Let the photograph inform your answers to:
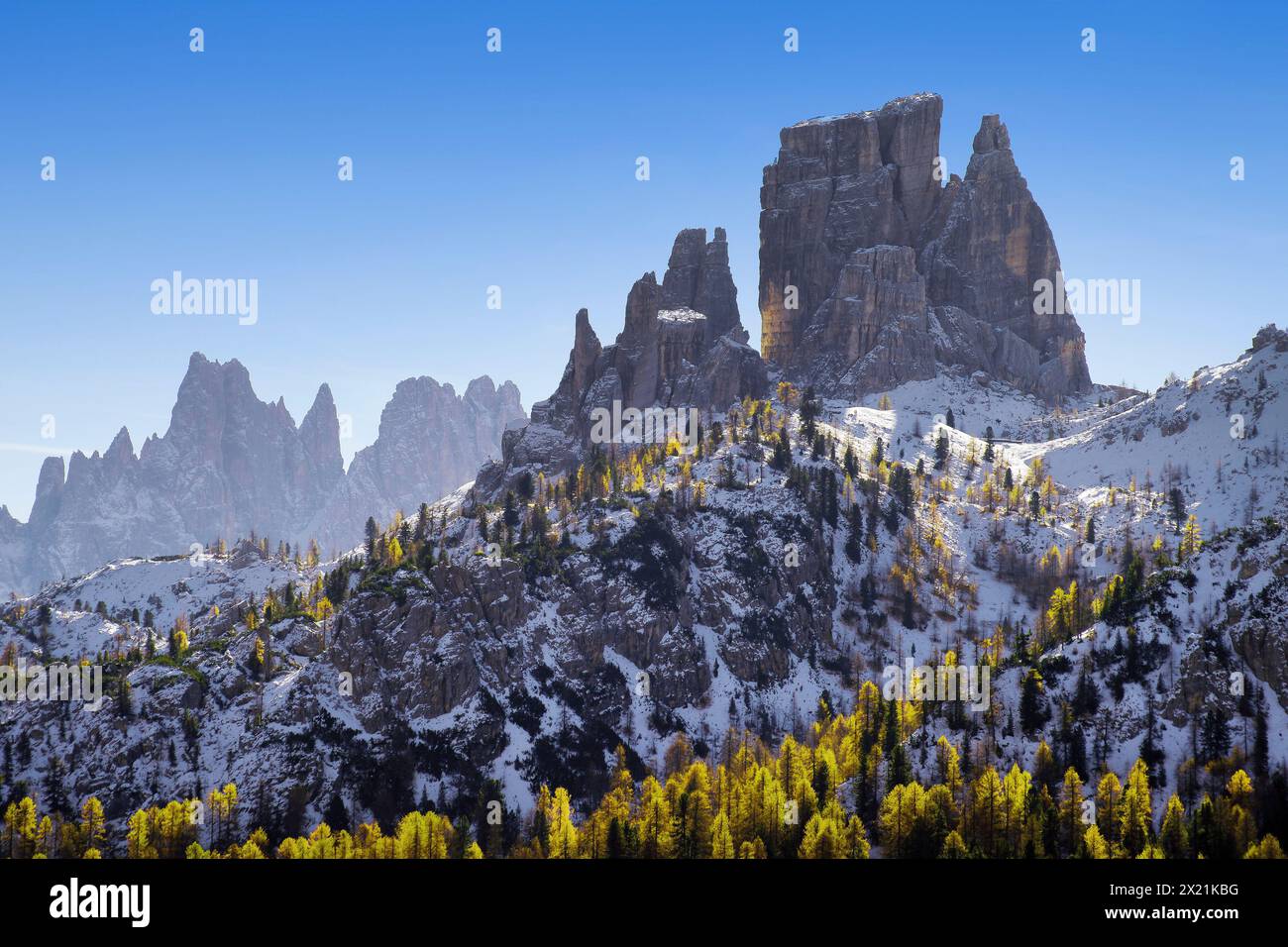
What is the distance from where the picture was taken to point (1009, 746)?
533ft

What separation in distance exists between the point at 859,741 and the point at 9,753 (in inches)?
5729

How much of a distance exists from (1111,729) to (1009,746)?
46.9 feet

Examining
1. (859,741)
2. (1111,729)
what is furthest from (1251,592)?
(859,741)
